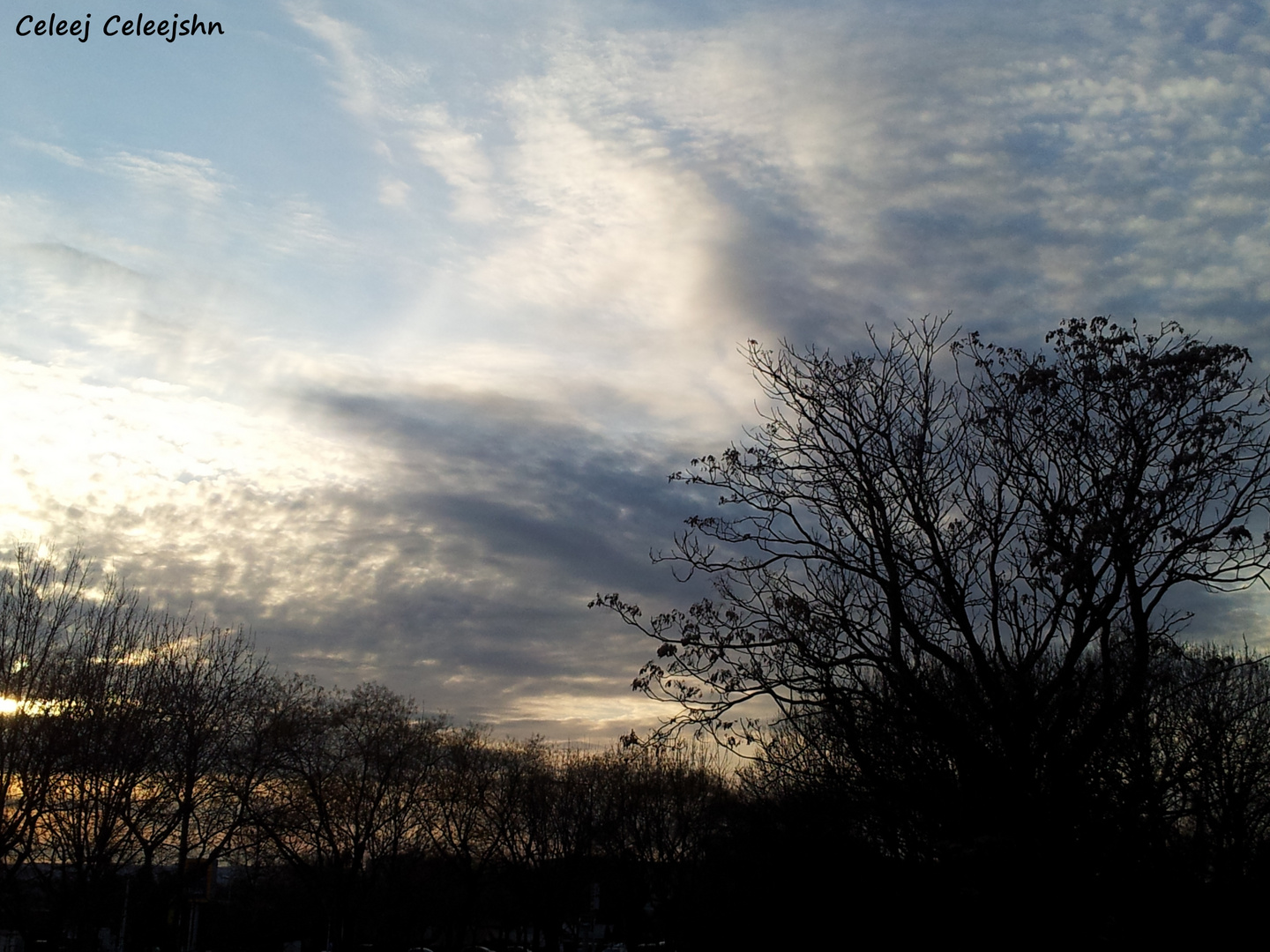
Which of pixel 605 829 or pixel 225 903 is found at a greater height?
pixel 605 829

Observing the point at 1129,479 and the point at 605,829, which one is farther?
the point at 605,829

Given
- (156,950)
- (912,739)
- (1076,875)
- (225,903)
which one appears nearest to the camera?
(1076,875)

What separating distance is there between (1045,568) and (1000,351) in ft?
12.2

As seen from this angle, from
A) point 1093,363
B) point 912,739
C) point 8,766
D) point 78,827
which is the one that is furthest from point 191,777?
point 1093,363

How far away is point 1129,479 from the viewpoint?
13594 mm

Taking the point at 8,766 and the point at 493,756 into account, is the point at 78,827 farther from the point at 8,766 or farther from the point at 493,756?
the point at 493,756

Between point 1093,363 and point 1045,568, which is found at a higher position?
point 1093,363

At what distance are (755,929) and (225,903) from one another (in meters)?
76.7

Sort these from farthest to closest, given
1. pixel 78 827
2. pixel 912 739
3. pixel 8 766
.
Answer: pixel 78 827
pixel 8 766
pixel 912 739

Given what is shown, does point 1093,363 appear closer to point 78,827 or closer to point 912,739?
point 912,739

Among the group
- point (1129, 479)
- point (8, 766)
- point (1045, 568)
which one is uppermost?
point (1129, 479)

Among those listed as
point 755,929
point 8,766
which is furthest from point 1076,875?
point 8,766

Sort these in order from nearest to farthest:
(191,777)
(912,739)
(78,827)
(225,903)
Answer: (912,739) → (78,827) → (191,777) → (225,903)

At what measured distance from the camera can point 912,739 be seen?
14.7m
